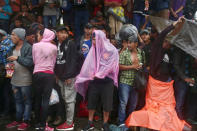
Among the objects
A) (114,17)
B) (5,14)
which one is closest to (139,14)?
(114,17)

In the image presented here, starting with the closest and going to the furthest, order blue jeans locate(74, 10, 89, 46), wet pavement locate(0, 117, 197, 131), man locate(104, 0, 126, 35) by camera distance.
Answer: wet pavement locate(0, 117, 197, 131) < man locate(104, 0, 126, 35) < blue jeans locate(74, 10, 89, 46)

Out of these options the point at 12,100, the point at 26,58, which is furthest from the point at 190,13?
the point at 12,100

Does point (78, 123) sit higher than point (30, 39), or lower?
lower

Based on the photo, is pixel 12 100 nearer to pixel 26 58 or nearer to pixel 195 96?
pixel 26 58

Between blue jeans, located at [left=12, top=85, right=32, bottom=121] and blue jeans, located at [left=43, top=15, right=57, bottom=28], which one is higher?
blue jeans, located at [left=43, top=15, right=57, bottom=28]

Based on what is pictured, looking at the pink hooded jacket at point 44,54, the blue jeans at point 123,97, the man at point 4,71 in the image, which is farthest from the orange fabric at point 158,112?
the man at point 4,71

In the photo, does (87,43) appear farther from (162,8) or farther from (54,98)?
(162,8)

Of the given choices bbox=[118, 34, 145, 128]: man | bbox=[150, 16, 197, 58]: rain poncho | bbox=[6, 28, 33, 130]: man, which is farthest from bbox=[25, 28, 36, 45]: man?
bbox=[150, 16, 197, 58]: rain poncho

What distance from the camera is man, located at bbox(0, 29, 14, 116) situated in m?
4.77

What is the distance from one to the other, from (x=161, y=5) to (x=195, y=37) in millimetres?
2768

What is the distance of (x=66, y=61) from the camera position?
4508mm

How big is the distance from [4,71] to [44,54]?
115cm

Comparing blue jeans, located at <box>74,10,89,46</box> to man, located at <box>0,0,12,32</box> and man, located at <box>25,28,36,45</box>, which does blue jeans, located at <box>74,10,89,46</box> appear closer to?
man, located at <box>25,28,36,45</box>

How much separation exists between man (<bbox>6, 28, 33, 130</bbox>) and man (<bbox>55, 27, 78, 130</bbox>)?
1.96 ft
